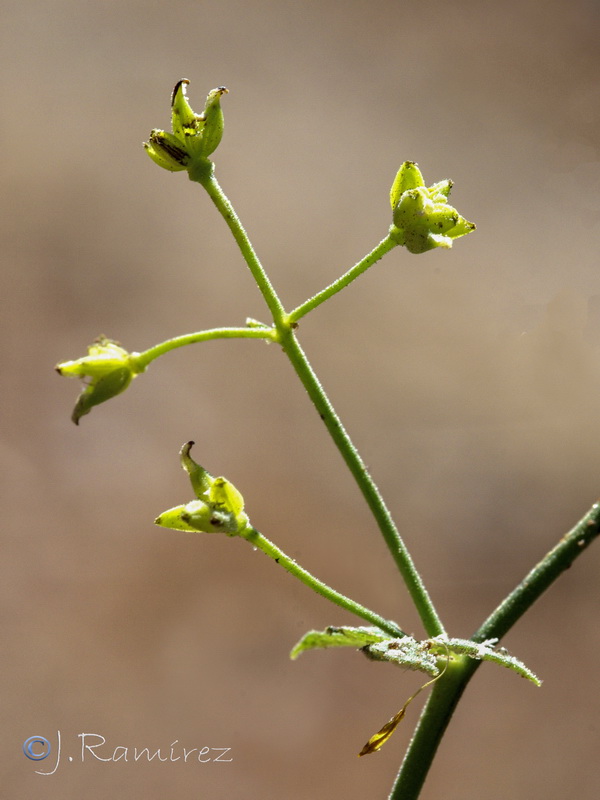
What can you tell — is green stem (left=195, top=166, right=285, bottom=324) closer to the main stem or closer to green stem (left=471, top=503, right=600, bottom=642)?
the main stem

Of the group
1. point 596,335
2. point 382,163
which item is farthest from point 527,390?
point 382,163

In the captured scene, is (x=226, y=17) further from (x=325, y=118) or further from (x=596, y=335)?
(x=596, y=335)

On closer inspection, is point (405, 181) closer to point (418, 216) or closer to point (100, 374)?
point (418, 216)

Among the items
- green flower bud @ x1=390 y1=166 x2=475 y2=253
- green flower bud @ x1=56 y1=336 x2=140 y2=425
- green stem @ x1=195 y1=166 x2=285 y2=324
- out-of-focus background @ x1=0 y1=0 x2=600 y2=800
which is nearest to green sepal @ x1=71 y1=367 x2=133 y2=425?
green flower bud @ x1=56 y1=336 x2=140 y2=425

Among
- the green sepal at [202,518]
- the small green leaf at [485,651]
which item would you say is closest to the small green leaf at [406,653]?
the small green leaf at [485,651]

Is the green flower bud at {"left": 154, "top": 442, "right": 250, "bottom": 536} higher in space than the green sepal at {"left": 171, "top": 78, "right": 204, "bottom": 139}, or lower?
lower

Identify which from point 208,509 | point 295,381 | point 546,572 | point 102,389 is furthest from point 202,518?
point 295,381
